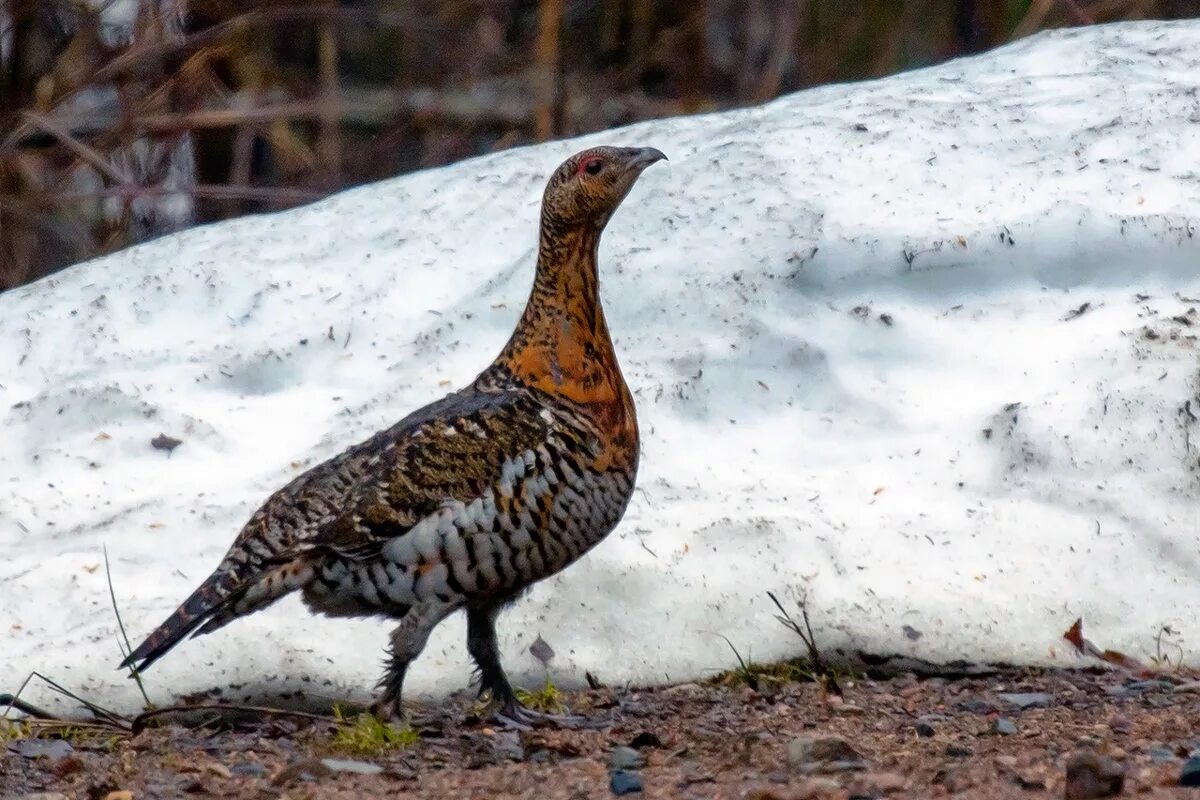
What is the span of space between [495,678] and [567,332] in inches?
33.1

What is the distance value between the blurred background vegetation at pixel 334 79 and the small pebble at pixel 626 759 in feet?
13.8

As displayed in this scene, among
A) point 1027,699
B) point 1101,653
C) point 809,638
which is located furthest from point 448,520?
point 1101,653

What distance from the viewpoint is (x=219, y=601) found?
375 centimetres

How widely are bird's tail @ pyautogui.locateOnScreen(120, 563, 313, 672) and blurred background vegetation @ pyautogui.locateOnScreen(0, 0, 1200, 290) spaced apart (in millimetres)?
3500

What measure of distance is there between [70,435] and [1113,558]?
314 cm

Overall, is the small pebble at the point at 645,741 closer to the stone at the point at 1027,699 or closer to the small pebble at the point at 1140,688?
the stone at the point at 1027,699

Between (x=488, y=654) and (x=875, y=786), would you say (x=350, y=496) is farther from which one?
(x=875, y=786)

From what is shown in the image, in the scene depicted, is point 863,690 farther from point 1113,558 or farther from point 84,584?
point 84,584

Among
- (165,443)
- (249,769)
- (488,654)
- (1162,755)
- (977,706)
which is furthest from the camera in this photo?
(165,443)

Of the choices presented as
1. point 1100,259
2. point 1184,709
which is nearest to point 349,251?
point 1100,259

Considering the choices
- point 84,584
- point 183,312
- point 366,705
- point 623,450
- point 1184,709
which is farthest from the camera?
point 183,312

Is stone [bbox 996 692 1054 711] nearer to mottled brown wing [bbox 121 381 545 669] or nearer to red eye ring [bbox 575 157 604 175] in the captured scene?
mottled brown wing [bbox 121 381 545 669]

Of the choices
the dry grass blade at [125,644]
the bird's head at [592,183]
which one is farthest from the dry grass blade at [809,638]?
the dry grass blade at [125,644]

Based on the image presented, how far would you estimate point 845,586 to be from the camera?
14.2ft
